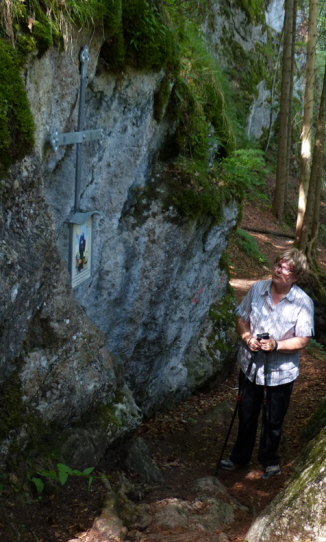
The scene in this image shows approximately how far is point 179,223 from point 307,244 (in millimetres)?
7840

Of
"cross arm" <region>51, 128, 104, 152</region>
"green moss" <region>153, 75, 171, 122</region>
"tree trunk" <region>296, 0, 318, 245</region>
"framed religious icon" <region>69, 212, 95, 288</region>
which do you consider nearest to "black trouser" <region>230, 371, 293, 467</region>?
"framed religious icon" <region>69, 212, 95, 288</region>

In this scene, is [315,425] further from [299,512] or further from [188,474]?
[299,512]

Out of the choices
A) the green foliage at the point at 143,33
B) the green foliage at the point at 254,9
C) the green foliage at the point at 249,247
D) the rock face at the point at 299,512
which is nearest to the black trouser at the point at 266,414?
the rock face at the point at 299,512

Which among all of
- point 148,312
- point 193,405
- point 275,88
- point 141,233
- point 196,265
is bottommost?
point 193,405

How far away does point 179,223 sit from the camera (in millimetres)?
6254

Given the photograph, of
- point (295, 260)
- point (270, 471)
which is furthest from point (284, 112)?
point (270, 471)

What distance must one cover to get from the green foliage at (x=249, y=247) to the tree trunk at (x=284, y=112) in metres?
4.96

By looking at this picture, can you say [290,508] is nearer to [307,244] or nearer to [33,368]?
[33,368]

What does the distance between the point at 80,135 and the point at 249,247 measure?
429 inches

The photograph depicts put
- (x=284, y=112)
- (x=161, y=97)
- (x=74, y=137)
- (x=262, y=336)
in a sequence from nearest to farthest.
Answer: (x=74, y=137), (x=262, y=336), (x=161, y=97), (x=284, y=112)

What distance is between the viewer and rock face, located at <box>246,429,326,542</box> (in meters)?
2.95

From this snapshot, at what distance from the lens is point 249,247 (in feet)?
49.1

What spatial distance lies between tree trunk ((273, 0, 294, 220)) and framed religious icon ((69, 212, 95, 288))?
1418 cm

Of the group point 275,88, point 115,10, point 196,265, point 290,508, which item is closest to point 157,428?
point 196,265
